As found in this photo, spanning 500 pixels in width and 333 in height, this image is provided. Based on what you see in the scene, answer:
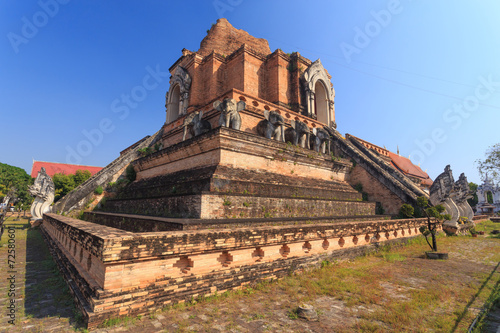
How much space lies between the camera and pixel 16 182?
2956cm

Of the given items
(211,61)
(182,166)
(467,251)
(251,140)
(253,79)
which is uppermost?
(211,61)

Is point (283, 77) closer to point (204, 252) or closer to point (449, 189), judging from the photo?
point (449, 189)

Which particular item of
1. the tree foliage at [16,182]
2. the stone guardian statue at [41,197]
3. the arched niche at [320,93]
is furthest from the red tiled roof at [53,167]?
the arched niche at [320,93]

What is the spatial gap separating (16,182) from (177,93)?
2510cm

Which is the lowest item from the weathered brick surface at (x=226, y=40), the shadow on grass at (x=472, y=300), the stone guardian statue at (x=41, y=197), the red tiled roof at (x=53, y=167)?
the shadow on grass at (x=472, y=300)

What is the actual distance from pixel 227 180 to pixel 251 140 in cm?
198

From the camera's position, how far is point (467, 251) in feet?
25.1

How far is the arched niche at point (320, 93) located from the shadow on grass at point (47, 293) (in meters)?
13.9

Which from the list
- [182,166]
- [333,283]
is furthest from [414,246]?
[182,166]

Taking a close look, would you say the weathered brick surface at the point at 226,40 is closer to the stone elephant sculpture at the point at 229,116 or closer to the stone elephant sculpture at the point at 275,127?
the stone elephant sculpture at the point at 275,127

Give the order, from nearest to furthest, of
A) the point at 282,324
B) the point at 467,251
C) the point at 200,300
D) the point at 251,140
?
the point at 282,324
the point at 200,300
the point at 467,251
the point at 251,140

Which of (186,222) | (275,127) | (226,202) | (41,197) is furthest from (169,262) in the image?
(41,197)

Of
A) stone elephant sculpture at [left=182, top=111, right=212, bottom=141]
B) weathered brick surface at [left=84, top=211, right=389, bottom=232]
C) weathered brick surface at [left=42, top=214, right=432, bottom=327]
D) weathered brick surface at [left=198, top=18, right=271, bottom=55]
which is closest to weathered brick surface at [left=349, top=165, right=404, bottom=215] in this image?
weathered brick surface at [left=84, top=211, right=389, bottom=232]

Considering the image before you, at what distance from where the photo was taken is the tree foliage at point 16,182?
24.6 meters
